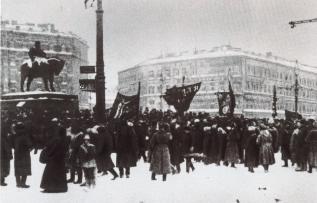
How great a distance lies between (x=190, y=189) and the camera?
1209cm

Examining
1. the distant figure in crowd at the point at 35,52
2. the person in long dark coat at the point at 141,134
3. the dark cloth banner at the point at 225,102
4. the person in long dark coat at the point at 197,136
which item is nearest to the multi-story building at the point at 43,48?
the dark cloth banner at the point at 225,102

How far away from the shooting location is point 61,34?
2950 inches

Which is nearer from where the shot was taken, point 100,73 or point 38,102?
point 100,73

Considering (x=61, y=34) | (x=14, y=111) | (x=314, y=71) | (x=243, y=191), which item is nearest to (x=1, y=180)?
(x=243, y=191)

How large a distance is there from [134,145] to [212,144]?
154 inches

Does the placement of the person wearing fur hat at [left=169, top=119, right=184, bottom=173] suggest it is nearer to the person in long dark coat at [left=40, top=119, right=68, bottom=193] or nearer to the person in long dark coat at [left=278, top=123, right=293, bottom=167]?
the person in long dark coat at [left=278, top=123, right=293, bottom=167]

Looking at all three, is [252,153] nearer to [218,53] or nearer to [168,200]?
[168,200]

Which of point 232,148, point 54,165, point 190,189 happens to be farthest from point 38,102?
point 190,189

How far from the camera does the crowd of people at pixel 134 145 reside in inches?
459

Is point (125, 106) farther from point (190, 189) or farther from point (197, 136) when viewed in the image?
point (190, 189)

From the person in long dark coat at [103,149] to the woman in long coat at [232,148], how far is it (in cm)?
454

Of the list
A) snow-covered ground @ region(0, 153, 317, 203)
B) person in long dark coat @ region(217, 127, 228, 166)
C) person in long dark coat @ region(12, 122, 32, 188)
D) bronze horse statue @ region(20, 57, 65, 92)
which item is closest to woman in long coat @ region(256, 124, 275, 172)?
snow-covered ground @ region(0, 153, 317, 203)

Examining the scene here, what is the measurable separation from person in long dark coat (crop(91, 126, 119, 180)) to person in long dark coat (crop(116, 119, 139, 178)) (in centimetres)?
50

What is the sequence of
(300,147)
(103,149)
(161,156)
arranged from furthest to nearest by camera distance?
(300,147), (103,149), (161,156)
